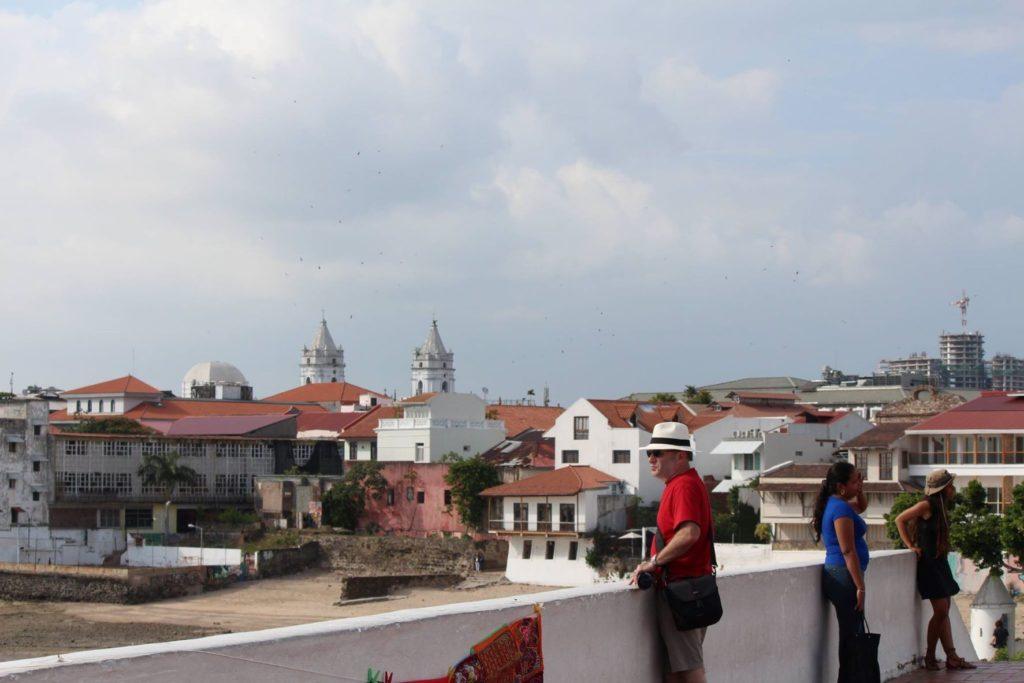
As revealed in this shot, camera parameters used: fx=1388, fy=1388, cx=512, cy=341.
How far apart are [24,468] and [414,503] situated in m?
15.8

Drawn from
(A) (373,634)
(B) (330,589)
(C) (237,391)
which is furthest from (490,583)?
(C) (237,391)

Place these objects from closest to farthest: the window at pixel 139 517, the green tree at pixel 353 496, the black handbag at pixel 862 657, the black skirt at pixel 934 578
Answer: the black handbag at pixel 862 657, the black skirt at pixel 934 578, the green tree at pixel 353 496, the window at pixel 139 517

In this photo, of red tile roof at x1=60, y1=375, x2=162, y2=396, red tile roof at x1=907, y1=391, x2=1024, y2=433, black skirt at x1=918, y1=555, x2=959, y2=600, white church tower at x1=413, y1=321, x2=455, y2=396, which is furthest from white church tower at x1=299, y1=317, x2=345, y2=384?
black skirt at x1=918, y1=555, x2=959, y2=600

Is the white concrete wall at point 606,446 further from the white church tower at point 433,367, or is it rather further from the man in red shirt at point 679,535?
the white church tower at point 433,367

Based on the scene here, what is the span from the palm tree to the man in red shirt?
53946 millimetres

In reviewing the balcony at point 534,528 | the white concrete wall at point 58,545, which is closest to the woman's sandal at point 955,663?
the balcony at point 534,528

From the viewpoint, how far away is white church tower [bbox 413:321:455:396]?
15050cm

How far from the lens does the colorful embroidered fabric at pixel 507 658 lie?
6.12m

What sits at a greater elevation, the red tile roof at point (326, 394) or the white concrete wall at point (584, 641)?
the red tile roof at point (326, 394)

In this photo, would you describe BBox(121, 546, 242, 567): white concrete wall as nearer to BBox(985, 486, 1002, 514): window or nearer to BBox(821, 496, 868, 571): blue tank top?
BBox(985, 486, 1002, 514): window

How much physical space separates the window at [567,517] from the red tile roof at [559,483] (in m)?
0.49

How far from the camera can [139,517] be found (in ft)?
193

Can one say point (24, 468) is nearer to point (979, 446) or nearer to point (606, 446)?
point (606, 446)

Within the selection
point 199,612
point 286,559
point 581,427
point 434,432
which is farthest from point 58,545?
point 581,427
